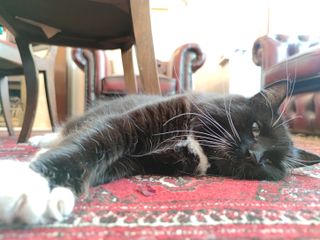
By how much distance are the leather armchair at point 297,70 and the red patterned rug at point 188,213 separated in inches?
49.9

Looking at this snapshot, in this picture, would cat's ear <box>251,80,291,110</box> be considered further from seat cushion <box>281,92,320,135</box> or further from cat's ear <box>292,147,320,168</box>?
seat cushion <box>281,92,320,135</box>

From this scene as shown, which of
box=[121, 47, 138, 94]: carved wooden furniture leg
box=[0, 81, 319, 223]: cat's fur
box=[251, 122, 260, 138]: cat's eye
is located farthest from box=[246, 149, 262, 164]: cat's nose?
box=[121, 47, 138, 94]: carved wooden furniture leg

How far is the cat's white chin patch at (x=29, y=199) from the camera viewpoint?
458mm

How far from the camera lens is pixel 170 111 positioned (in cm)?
94

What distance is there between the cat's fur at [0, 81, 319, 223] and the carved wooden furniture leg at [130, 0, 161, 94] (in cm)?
35

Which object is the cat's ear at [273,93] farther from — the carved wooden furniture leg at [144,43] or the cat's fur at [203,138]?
the carved wooden furniture leg at [144,43]

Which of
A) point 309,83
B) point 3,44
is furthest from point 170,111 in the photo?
point 309,83

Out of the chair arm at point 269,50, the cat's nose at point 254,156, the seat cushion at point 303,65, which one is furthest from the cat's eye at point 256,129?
the chair arm at point 269,50

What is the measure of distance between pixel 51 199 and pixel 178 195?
28cm

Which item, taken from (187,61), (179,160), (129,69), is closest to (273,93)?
(179,160)

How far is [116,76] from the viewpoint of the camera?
3051 mm

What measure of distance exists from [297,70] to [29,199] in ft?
7.04

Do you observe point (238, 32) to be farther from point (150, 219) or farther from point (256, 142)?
point (150, 219)

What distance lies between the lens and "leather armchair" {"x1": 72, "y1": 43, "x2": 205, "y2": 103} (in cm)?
300
